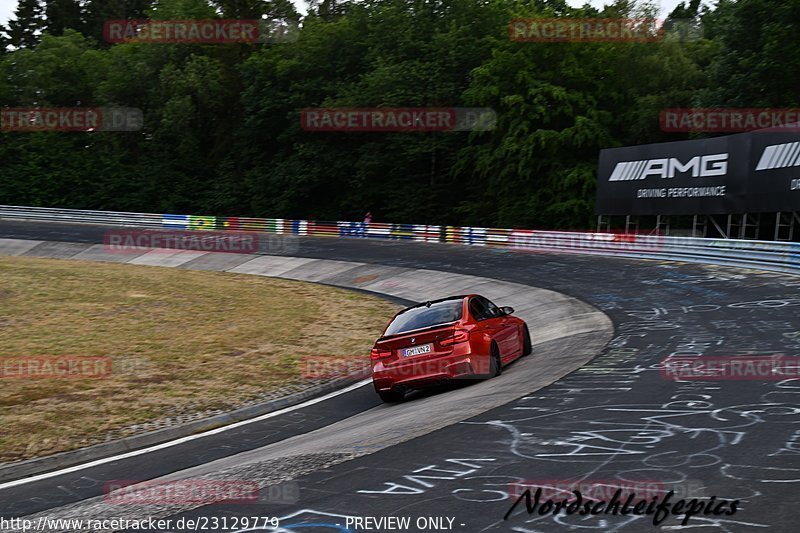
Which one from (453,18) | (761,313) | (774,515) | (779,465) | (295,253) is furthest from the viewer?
(453,18)

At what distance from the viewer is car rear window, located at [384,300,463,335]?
1259 centimetres

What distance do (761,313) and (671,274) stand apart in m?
8.56

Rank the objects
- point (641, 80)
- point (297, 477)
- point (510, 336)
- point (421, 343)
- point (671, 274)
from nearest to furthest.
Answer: point (297, 477), point (421, 343), point (510, 336), point (671, 274), point (641, 80)

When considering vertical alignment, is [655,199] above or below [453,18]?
below

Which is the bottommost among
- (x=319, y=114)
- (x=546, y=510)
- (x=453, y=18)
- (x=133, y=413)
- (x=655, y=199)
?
(x=133, y=413)

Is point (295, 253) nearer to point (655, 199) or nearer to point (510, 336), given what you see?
point (655, 199)

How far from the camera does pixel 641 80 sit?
56875 mm

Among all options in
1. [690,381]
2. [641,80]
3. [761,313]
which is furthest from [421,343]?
[641,80]
